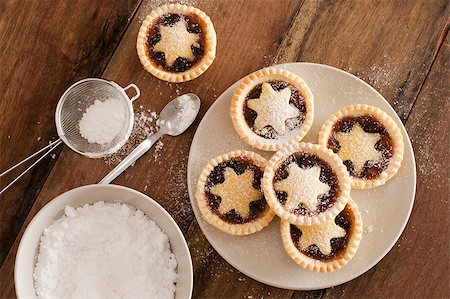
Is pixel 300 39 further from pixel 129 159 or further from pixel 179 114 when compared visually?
pixel 129 159

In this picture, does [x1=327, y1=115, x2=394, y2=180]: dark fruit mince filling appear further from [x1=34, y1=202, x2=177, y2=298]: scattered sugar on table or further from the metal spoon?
[x1=34, y1=202, x2=177, y2=298]: scattered sugar on table

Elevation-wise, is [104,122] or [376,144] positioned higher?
[376,144]

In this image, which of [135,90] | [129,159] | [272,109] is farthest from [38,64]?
[272,109]

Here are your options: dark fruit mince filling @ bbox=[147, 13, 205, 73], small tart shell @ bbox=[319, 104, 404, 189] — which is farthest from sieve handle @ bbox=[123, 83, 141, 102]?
small tart shell @ bbox=[319, 104, 404, 189]

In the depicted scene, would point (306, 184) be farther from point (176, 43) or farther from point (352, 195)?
point (176, 43)

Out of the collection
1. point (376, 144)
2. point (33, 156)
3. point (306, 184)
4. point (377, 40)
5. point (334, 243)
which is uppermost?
point (377, 40)

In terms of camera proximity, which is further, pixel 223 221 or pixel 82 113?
pixel 82 113

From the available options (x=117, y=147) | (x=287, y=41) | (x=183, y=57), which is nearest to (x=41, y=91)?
(x=117, y=147)
